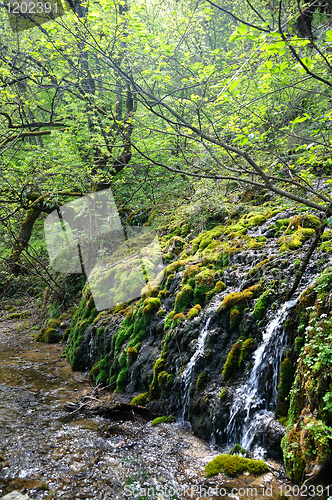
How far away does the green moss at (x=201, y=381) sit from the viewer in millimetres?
4594

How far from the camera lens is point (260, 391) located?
388cm

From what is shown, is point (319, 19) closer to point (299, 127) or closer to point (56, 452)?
point (299, 127)

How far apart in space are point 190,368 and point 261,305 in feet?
5.22

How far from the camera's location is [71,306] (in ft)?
39.1

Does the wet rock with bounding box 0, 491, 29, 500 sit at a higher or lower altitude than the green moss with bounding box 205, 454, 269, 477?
higher

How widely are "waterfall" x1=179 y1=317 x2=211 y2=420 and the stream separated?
0.33m

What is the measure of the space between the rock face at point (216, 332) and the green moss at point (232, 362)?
14 millimetres

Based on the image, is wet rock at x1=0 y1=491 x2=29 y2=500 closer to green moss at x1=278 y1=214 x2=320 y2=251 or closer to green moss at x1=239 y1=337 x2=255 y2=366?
green moss at x1=239 y1=337 x2=255 y2=366

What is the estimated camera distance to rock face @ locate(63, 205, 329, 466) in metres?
3.93

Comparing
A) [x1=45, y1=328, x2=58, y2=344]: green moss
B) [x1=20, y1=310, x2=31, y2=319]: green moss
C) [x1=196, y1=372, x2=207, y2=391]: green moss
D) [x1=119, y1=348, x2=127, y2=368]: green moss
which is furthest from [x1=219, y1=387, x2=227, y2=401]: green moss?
[x1=20, y1=310, x2=31, y2=319]: green moss

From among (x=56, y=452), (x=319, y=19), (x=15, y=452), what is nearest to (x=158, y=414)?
(x=56, y=452)

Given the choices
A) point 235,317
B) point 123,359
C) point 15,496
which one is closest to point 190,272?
point 235,317

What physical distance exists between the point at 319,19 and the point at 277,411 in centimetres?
1336

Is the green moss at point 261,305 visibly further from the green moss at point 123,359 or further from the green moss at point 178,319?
the green moss at point 123,359
